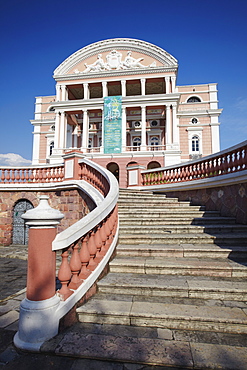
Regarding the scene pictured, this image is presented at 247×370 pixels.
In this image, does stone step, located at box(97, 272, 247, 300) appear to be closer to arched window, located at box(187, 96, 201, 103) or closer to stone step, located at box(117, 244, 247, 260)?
stone step, located at box(117, 244, 247, 260)

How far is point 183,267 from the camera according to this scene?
147 inches

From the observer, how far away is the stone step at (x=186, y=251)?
13.8 ft

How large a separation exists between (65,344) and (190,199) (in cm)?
615

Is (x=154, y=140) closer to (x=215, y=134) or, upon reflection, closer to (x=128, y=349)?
(x=215, y=134)

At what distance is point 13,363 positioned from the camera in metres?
2.12

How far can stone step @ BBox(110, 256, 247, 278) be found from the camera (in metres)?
3.63

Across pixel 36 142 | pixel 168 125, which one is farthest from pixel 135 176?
pixel 36 142

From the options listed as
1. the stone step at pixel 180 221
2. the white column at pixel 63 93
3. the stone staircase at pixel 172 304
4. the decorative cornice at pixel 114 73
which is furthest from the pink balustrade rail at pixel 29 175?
the decorative cornice at pixel 114 73

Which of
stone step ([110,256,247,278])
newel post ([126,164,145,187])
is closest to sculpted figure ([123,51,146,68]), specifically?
newel post ([126,164,145,187])

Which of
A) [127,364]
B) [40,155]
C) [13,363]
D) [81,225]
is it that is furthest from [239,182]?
[40,155]

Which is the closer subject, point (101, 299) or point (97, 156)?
point (101, 299)

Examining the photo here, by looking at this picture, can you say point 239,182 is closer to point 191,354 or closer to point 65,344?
point 191,354

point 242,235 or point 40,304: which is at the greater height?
point 242,235

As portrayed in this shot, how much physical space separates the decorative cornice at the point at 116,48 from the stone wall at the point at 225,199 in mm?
19340
